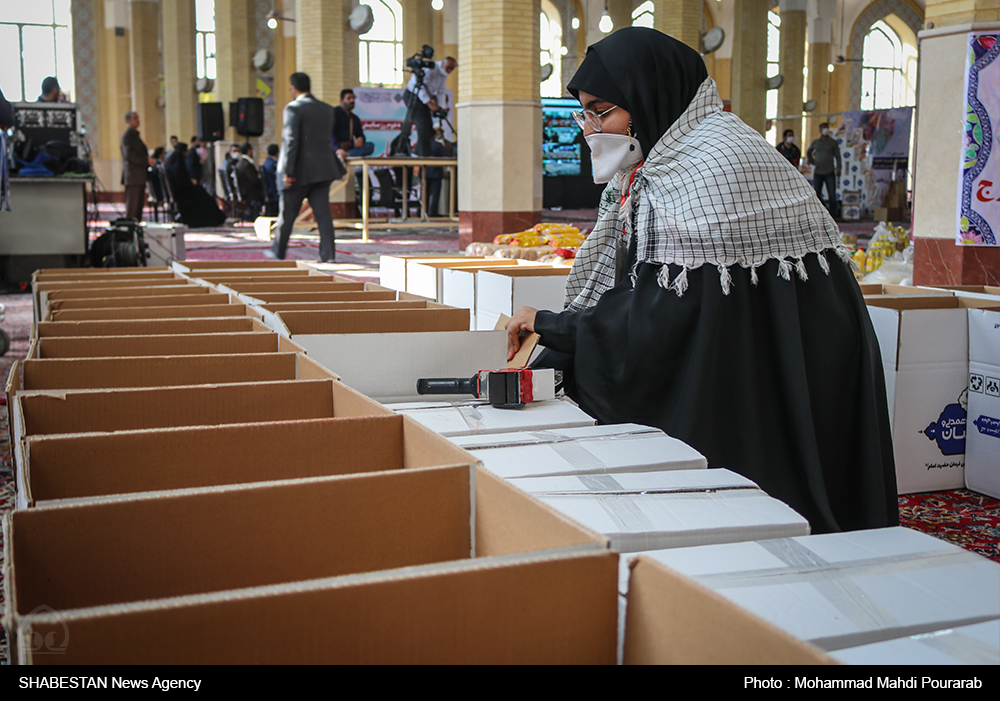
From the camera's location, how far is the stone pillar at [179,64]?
17.4 meters

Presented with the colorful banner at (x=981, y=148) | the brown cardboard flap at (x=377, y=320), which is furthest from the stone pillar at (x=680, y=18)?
the brown cardboard flap at (x=377, y=320)

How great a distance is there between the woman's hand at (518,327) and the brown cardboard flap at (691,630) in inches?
43.6

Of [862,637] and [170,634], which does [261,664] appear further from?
[862,637]

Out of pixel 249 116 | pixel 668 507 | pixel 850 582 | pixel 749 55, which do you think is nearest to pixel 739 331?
pixel 668 507

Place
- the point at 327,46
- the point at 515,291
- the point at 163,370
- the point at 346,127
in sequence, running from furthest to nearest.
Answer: the point at 327,46 < the point at 346,127 < the point at 515,291 < the point at 163,370

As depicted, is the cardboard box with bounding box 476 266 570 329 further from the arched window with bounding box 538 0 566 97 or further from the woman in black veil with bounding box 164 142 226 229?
the arched window with bounding box 538 0 566 97

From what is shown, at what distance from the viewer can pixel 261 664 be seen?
1.96ft

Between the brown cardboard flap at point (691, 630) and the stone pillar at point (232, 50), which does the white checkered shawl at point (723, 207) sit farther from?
the stone pillar at point (232, 50)

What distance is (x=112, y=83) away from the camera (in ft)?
71.1

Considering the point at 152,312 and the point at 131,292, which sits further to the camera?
the point at 131,292

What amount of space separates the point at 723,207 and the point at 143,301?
1472mm

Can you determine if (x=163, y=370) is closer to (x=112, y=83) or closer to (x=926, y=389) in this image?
(x=926, y=389)

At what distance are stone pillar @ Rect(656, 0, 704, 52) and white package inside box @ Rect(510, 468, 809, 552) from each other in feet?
35.4


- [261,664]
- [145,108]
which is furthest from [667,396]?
[145,108]
